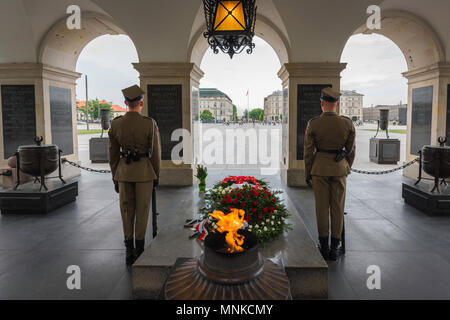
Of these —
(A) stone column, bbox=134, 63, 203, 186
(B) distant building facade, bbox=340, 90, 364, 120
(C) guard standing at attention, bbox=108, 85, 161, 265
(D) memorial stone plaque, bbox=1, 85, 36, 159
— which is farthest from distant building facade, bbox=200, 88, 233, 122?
(C) guard standing at attention, bbox=108, 85, 161, 265

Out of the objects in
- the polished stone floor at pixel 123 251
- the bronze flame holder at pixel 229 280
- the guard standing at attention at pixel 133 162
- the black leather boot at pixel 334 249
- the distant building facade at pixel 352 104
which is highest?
the distant building facade at pixel 352 104

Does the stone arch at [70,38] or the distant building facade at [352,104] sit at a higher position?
the distant building facade at [352,104]

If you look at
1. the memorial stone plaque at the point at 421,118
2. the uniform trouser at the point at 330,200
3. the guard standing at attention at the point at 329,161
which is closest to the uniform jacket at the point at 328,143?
the guard standing at attention at the point at 329,161

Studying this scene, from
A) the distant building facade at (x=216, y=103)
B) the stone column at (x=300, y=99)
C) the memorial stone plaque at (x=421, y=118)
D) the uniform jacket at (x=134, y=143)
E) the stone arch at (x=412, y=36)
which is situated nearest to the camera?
the uniform jacket at (x=134, y=143)

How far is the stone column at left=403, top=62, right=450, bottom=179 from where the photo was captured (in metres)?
9.01

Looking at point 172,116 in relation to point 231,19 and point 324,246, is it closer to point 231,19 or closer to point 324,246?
point 231,19

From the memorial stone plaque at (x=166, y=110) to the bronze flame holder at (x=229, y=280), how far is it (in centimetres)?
705

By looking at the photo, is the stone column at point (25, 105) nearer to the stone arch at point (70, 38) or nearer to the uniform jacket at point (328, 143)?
the stone arch at point (70, 38)

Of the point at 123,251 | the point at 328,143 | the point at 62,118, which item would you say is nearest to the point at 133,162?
the point at 123,251

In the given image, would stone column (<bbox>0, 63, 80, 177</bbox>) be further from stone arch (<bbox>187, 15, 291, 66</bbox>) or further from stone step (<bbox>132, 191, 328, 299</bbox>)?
stone step (<bbox>132, 191, 328, 299</bbox>)

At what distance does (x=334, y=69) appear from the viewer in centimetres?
859

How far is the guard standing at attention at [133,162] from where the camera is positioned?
3.91 metres

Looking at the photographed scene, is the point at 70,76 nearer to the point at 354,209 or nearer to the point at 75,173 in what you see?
the point at 75,173
